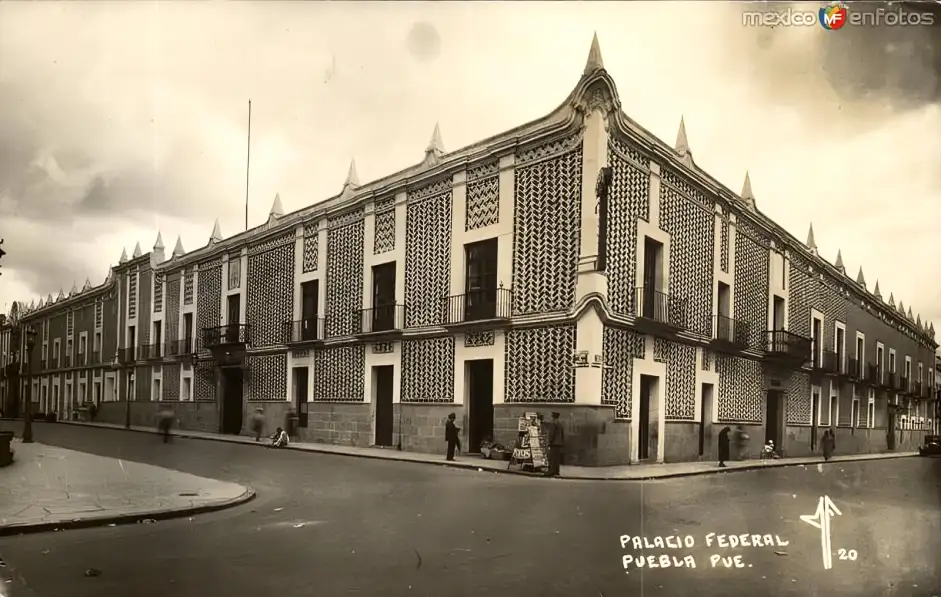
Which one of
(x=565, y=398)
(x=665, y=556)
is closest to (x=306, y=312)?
(x=565, y=398)

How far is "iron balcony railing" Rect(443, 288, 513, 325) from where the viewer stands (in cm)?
709

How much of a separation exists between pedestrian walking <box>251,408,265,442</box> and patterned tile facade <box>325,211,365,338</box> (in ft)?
3.64

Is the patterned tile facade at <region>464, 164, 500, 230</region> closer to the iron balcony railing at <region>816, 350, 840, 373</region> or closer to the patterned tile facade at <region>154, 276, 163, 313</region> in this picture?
the patterned tile facade at <region>154, 276, 163, 313</region>

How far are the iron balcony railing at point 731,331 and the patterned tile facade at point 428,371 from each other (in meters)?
3.39

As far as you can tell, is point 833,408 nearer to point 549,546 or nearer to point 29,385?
point 549,546

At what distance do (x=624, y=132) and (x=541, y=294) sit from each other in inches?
86.2

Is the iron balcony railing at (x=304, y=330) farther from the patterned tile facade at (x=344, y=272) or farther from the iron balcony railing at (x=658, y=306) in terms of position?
the iron balcony railing at (x=658, y=306)

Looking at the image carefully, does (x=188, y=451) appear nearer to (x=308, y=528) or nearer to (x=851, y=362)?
(x=308, y=528)

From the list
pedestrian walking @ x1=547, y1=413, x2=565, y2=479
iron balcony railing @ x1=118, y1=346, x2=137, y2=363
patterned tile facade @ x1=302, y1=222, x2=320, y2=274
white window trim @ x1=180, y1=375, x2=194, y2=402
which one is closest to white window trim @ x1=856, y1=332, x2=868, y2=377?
pedestrian walking @ x1=547, y1=413, x2=565, y2=479

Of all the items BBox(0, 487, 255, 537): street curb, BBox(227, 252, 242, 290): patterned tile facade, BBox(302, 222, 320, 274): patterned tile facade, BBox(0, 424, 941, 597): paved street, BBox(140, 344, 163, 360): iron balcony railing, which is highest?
BBox(302, 222, 320, 274): patterned tile facade

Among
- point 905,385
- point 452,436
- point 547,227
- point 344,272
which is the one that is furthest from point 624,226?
point 452,436

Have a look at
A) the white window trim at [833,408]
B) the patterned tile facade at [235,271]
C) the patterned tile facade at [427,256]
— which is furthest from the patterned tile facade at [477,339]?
the white window trim at [833,408]

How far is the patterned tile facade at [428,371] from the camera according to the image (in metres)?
8.41

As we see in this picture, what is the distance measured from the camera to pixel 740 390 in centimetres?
516
